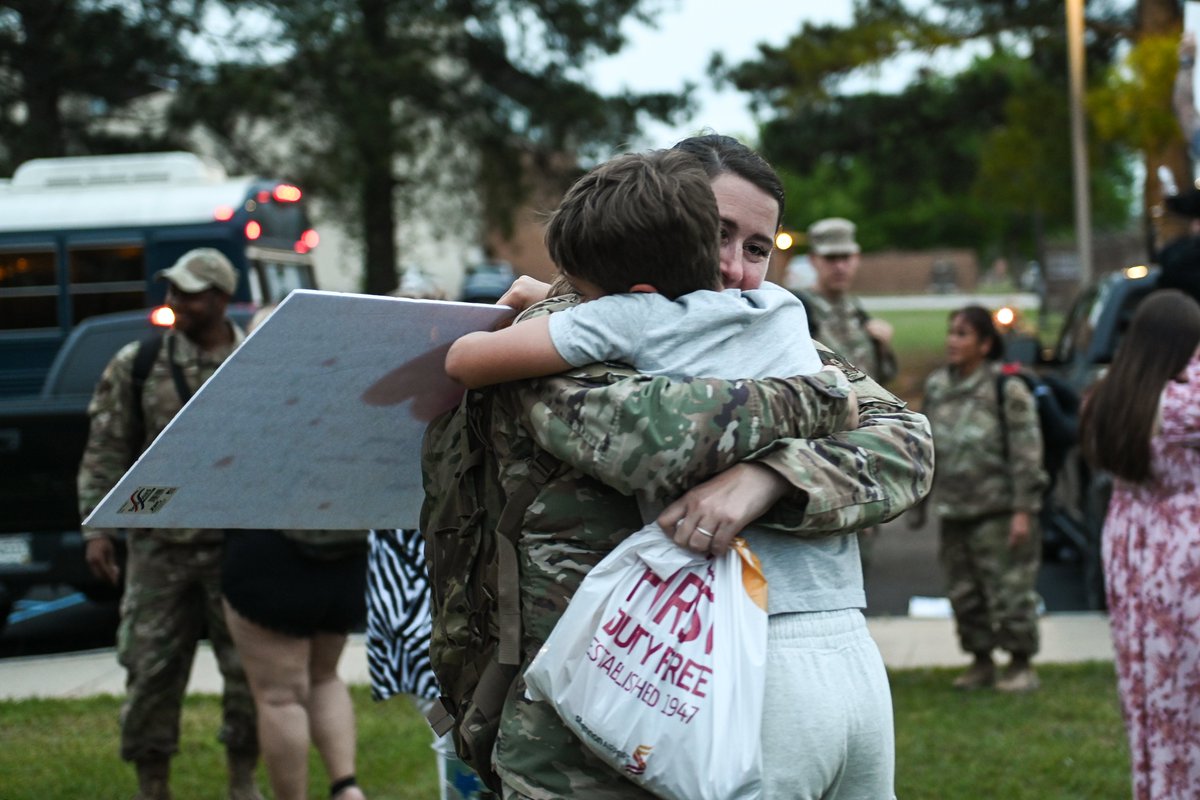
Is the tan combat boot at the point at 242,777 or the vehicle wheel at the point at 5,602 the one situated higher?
the tan combat boot at the point at 242,777

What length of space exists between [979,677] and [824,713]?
18.0ft

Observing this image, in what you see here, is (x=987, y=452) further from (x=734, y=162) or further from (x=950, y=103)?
(x=950, y=103)

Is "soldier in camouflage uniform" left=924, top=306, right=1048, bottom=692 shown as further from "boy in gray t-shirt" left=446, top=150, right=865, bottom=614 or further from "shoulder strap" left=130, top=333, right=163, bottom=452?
"boy in gray t-shirt" left=446, top=150, right=865, bottom=614

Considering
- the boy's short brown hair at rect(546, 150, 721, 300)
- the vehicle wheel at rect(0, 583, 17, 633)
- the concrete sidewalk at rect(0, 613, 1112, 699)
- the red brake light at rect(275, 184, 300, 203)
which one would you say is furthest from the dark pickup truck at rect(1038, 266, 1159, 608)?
the red brake light at rect(275, 184, 300, 203)

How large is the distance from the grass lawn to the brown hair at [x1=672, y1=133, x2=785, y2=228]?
3.69m

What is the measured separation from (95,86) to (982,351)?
18.6 m

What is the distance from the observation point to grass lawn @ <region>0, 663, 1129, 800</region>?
18.6ft

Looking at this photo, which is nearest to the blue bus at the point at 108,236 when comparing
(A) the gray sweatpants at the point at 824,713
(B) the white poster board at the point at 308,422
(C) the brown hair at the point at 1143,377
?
(C) the brown hair at the point at 1143,377

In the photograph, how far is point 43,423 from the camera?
806cm

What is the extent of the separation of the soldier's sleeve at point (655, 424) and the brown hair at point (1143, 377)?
9.36 ft

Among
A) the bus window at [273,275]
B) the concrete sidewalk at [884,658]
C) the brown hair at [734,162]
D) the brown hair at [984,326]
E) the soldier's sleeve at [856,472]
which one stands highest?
the brown hair at [734,162]

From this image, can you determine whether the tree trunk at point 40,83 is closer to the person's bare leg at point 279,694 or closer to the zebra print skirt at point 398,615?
the person's bare leg at point 279,694

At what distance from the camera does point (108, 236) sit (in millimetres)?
16422

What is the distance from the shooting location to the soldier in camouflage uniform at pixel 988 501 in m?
7.14
